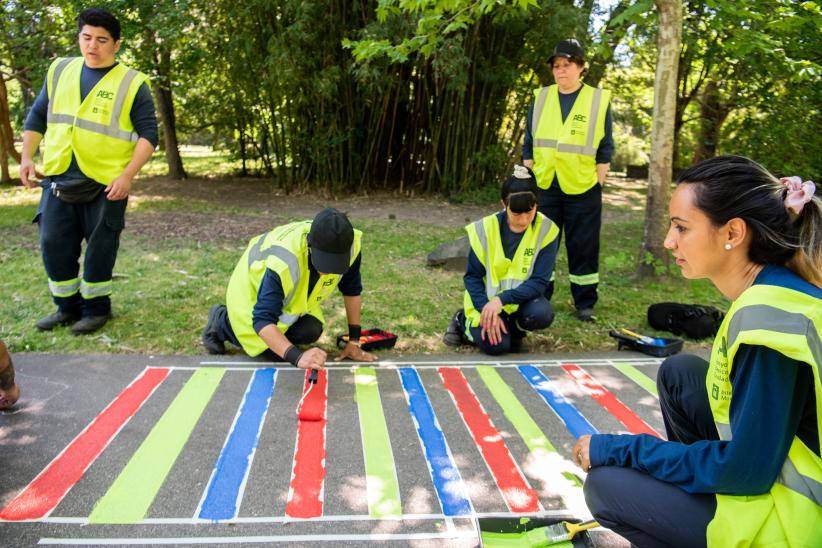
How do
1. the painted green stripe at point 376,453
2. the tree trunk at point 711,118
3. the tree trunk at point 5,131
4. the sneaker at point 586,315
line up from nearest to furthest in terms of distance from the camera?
the painted green stripe at point 376,453
the sneaker at point 586,315
the tree trunk at point 5,131
the tree trunk at point 711,118

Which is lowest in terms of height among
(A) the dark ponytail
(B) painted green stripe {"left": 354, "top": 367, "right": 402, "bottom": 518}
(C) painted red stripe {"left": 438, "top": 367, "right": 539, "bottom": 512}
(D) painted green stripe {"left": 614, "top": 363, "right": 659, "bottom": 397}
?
(D) painted green stripe {"left": 614, "top": 363, "right": 659, "bottom": 397}

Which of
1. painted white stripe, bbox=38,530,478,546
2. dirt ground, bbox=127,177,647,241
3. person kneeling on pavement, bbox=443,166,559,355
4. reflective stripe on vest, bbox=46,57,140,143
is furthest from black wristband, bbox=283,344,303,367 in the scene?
dirt ground, bbox=127,177,647,241

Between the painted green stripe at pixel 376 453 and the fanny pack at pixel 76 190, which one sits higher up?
the fanny pack at pixel 76 190

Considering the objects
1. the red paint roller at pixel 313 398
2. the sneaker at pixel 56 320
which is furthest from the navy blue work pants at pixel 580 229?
the sneaker at pixel 56 320

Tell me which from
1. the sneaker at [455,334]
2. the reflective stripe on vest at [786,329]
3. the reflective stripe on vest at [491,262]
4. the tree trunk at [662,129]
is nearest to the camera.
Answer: the reflective stripe on vest at [786,329]

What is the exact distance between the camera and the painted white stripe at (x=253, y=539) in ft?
6.39

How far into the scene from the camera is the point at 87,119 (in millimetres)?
3574

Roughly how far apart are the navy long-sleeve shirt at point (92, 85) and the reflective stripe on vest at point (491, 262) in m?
2.00

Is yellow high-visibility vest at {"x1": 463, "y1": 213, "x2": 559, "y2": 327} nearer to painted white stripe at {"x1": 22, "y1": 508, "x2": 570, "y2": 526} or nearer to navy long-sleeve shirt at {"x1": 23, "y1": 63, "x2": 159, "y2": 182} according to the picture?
painted white stripe at {"x1": 22, "y1": 508, "x2": 570, "y2": 526}

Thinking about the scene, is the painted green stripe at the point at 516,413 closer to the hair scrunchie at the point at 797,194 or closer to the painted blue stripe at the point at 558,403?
the painted blue stripe at the point at 558,403

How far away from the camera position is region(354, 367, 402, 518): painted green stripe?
86.6 inches

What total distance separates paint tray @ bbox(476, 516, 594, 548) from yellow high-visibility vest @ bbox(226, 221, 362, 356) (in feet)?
5.05

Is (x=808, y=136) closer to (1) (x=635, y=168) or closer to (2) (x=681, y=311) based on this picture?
(2) (x=681, y=311)

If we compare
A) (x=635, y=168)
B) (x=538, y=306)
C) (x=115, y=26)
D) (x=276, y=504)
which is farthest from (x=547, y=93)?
(x=635, y=168)
